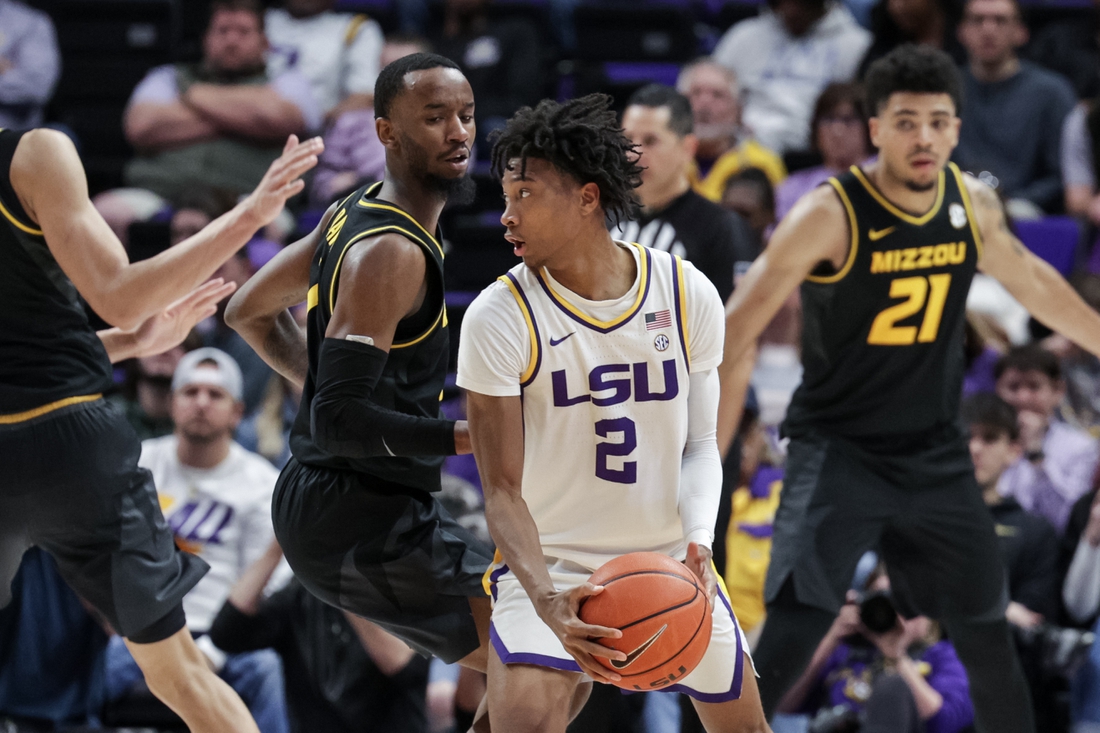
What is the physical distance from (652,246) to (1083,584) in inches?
90.8

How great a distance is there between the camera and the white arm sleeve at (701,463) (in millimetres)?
3428

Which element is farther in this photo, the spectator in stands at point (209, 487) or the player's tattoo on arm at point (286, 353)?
the spectator in stands at point (209, 487)

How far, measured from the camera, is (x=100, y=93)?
31.7 feet

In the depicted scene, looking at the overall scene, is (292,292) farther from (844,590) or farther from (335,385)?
(844,590)

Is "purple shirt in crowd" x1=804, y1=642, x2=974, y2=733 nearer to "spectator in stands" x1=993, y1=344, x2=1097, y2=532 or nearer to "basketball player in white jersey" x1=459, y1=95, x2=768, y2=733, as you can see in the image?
"spectator in stands" x1=993, y1=344, x2=1097, y2=532

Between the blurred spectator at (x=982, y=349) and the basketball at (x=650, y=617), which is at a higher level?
the basketball at (x=650, y=617)

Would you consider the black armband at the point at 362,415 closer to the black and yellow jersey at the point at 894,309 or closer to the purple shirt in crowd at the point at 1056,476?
the black and yellow jersey at the point at 894,309

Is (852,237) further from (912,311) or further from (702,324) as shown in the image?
(702,324)

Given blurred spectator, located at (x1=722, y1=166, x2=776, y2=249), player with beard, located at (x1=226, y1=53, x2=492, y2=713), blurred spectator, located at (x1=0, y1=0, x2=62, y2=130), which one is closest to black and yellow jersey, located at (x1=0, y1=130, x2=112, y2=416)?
player with beard, located at (x1=226, y1=53, x2=492, y2=713)

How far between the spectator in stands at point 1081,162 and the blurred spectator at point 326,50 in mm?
4169

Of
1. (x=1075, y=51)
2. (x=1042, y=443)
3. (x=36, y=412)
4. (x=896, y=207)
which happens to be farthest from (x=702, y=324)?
(x=1075, y=51)

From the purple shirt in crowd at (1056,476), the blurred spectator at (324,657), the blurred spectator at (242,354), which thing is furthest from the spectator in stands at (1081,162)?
the blurred spectator at (324,657)

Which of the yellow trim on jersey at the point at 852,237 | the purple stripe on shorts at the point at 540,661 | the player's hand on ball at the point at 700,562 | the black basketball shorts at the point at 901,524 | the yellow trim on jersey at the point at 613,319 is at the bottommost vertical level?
the black basketball shorts at the point at 901,524

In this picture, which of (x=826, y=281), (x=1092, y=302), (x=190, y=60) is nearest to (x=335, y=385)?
(x=826, y=281)
